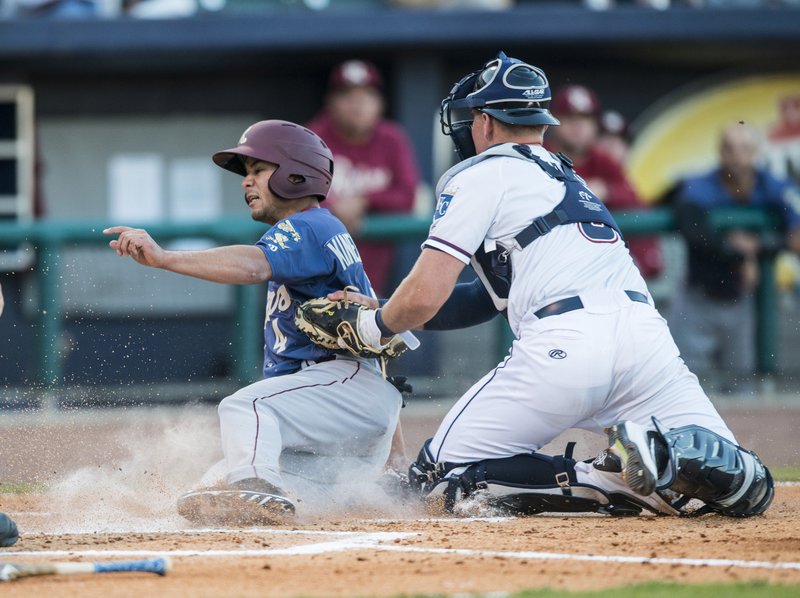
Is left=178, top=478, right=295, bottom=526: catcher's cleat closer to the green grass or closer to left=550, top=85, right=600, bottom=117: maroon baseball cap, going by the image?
the green grass

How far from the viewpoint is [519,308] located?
4.83 metres

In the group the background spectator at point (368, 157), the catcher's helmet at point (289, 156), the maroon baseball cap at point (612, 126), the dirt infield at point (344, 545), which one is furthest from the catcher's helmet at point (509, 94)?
the maroon baseball cap at point (612, 126)

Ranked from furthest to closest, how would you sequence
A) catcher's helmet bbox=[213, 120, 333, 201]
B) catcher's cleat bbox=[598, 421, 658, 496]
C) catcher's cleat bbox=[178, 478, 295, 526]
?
catcher's helmet bbox=[213, 120, 333, 201], catcher's cleat bbox=[178, 478, 295, 526], catcher's cleat bbox=[598, 421, 658, 496]

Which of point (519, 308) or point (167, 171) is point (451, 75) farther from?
point (519, 308)

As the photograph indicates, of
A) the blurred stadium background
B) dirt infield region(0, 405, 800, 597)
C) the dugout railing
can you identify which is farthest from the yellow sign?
dirt infield region(0, 405, 800, 597)

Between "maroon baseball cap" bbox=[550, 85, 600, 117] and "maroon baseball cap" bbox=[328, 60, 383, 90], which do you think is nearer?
"maroon baseball cap" bbox=[550, 85, 600, 117]

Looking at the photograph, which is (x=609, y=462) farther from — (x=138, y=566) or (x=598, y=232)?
(x=138, y=566)

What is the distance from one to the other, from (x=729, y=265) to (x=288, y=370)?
18.9 feet

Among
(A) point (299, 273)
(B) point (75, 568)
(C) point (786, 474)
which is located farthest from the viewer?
(C) point (786, 474)

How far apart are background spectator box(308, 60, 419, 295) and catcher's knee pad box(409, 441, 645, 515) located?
567 cm

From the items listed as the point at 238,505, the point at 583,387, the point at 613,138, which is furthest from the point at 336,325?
the point at 613,138

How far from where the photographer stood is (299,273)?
4.80 meters

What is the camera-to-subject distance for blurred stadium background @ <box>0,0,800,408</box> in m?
12.0

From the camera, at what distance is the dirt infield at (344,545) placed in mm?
3361
